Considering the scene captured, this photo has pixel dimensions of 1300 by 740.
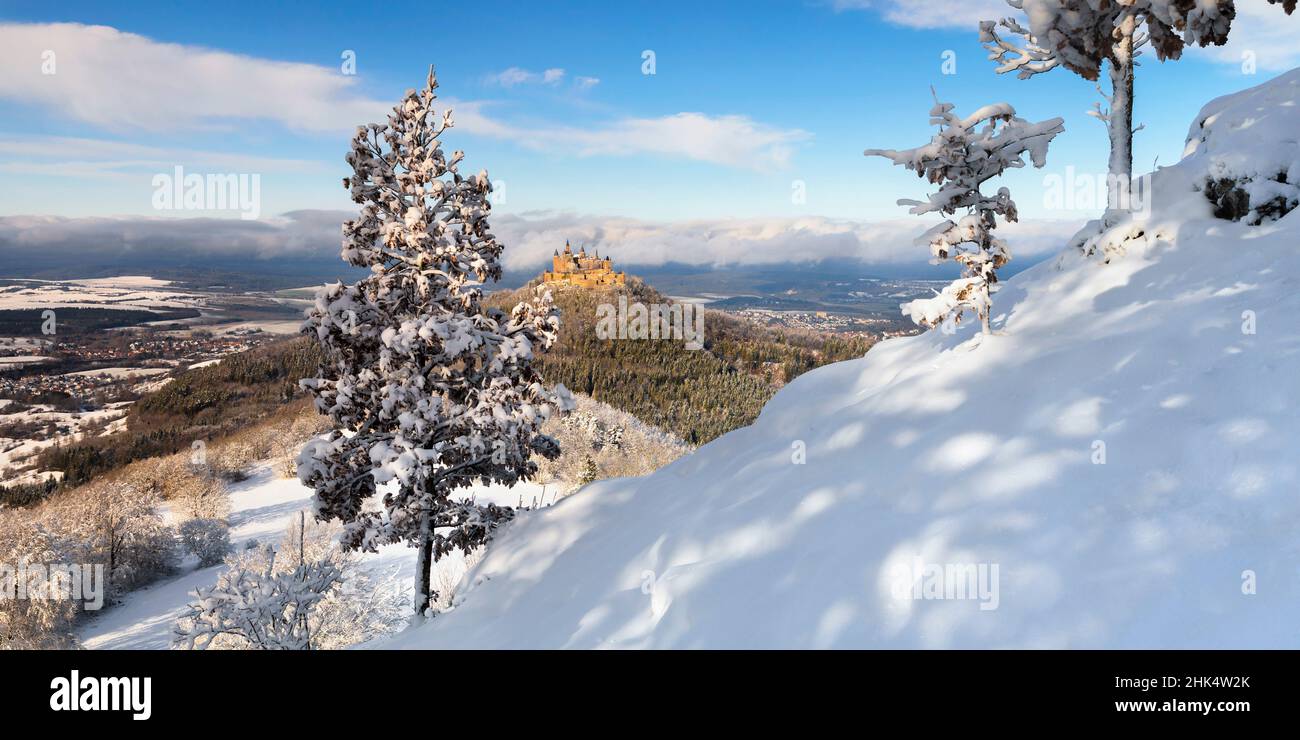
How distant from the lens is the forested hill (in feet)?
339

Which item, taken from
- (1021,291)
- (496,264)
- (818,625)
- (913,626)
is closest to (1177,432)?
(913,626)

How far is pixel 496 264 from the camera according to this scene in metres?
11.7

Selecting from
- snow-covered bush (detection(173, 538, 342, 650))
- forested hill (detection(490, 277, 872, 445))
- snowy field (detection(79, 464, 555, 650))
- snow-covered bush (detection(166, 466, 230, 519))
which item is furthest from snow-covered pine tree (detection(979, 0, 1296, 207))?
forested hill (detection(490, 277, 872, 445))

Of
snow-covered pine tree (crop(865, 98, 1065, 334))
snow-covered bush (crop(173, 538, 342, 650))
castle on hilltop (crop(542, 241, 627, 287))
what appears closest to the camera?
snow-covered pine tree (crop(865, 98, 1065, 334))

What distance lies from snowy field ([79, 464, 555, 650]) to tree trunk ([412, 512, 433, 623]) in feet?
20.2

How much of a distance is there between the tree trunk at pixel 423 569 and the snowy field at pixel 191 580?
6142 mm

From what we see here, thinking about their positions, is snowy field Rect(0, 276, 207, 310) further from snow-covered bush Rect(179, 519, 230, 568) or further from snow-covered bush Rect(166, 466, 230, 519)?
snow-covered bush Rect(179, 519, 230, 568)

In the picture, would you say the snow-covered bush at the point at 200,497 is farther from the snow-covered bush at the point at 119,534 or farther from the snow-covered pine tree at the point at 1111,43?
the snow-covered pine tree at the point at 1111,43

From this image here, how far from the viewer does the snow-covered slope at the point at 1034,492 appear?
157 inches

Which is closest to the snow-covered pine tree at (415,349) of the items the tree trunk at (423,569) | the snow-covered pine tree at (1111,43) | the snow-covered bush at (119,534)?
the tree trunk at (423,569)

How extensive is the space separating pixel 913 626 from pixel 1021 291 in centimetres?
855

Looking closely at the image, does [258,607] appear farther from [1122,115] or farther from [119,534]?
[119,534]

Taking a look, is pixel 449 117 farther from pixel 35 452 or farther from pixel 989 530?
pixel 35 452
